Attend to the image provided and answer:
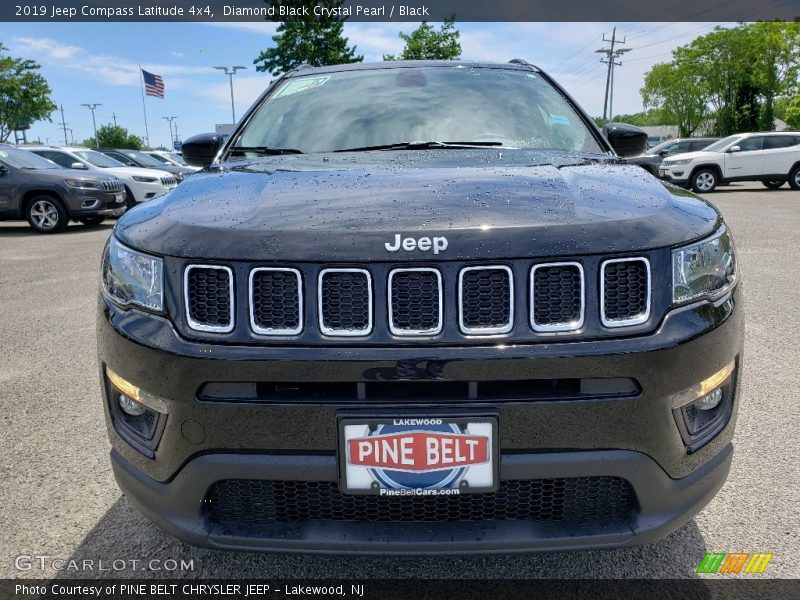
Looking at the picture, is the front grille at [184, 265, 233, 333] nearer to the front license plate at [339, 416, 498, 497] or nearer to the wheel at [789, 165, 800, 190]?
the front license plate at [339, 416, 498, 497]

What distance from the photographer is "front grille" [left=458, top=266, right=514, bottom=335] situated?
5.03ft

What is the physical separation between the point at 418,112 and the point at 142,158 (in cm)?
1735

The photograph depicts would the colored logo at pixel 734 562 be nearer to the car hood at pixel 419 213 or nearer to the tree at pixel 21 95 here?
the car hood at pixel 419 213

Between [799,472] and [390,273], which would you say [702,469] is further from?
[799,472]

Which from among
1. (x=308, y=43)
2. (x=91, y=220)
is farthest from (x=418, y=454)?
(x=308, y=43)

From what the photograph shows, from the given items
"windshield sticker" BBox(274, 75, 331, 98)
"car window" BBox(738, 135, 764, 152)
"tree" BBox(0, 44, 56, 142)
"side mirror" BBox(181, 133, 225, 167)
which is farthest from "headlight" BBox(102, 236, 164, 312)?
"tree" BBox(0, 44, 56, 142)

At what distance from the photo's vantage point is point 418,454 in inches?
60.6

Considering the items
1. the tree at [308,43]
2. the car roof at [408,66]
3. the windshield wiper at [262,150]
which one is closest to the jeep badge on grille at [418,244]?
the windshield wiper at [262,150]

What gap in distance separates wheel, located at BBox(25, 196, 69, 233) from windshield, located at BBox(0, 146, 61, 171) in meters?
0.61

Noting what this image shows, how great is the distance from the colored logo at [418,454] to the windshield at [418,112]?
1.37 metres

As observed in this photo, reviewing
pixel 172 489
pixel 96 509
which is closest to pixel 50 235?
pixel 96 509

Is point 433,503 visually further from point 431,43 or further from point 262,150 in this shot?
point 431,43

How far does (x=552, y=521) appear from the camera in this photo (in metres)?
1.64

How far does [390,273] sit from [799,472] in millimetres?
2058
